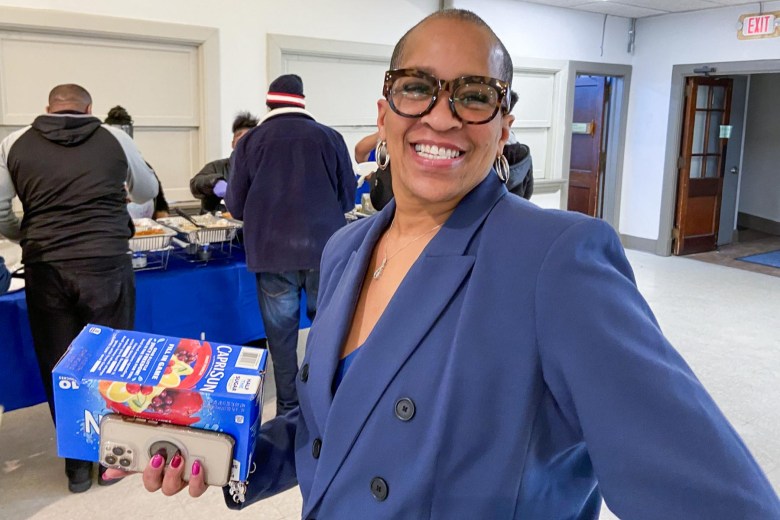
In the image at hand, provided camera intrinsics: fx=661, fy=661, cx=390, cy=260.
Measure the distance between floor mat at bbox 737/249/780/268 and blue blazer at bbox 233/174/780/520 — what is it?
7.58 meters

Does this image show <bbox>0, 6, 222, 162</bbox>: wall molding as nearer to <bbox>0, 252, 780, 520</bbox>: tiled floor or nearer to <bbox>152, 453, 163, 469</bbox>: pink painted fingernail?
<bbox>0, 252, 780, 520</bbox>: tiled floor

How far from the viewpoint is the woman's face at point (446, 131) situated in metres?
0.88

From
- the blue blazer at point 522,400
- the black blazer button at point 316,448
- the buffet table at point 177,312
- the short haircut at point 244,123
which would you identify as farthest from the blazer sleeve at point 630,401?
the short haircut at point 244,123

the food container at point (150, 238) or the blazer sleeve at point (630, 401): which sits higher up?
the blazer sleeve at point (630, 401)

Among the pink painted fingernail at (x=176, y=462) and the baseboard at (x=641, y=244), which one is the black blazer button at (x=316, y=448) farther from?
the baseboard at (x=641, y=244)

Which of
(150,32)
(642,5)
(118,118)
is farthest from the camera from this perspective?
(642,5)

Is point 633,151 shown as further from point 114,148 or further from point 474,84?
point 474,84

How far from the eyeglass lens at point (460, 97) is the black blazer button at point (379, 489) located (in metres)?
0.48

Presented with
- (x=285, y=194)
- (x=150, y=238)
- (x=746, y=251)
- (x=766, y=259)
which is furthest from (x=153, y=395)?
(x=746, y=251)

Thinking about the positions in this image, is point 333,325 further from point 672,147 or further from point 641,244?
point 641,244

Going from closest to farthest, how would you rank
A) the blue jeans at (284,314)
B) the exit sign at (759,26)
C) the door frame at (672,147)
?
the blue jeans at (284,314) → the exit sign at (759,26) → the door frame at (672,147)

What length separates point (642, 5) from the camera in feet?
22.4

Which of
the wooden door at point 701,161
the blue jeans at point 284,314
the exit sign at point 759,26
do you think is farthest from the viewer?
the wooden door at point 701,161

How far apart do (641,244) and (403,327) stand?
777 centimetres
